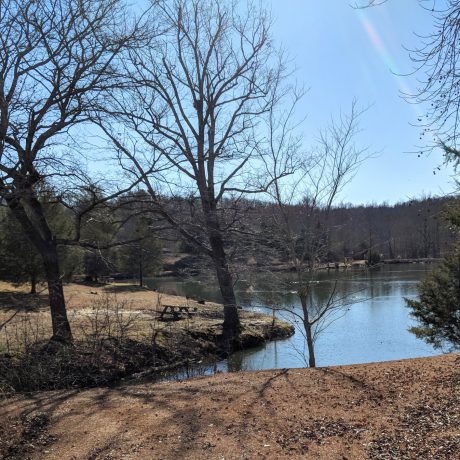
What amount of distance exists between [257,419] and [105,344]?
10208 millimetres

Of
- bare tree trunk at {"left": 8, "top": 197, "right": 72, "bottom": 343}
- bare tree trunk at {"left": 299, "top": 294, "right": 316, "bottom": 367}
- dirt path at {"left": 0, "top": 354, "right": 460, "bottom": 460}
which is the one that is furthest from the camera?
bare tree trunk at {"left": 8, "top": 197, "right": 72, "bottom": 343}

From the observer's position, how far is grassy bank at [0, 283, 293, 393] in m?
11.7

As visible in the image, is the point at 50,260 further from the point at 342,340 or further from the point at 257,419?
the point at 342,340

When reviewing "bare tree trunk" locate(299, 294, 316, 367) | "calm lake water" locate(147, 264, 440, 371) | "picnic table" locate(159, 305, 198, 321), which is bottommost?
"calm lake water" locate(147, 264, 440, 371)

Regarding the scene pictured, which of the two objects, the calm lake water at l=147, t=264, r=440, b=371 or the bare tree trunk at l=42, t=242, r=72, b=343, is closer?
the calm lake water at l=147, t=264, r=440, b=371

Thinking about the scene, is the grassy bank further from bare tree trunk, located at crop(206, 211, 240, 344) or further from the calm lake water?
the calm lake water

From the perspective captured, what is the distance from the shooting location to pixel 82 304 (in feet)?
81.8

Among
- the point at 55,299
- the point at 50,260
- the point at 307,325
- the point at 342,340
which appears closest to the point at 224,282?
the point at 342,340

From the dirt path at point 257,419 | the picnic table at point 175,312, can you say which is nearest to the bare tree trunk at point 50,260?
the dirt path at point 257,419

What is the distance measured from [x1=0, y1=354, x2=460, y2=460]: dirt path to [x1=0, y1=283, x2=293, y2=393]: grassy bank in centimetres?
200

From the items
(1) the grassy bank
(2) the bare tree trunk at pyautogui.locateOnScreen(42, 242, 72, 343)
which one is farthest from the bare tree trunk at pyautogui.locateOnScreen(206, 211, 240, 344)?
(2) the bare tree trunk at pyautogui.locateOnScreen(42, 242, 72, 343)

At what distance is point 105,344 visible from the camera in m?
15.6

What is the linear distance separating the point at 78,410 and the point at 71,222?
22191 mm

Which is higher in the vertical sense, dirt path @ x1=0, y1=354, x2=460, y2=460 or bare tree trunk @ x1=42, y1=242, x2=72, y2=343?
bare tree trunk @ x1=42, y1=242, x2=72, y2=343
